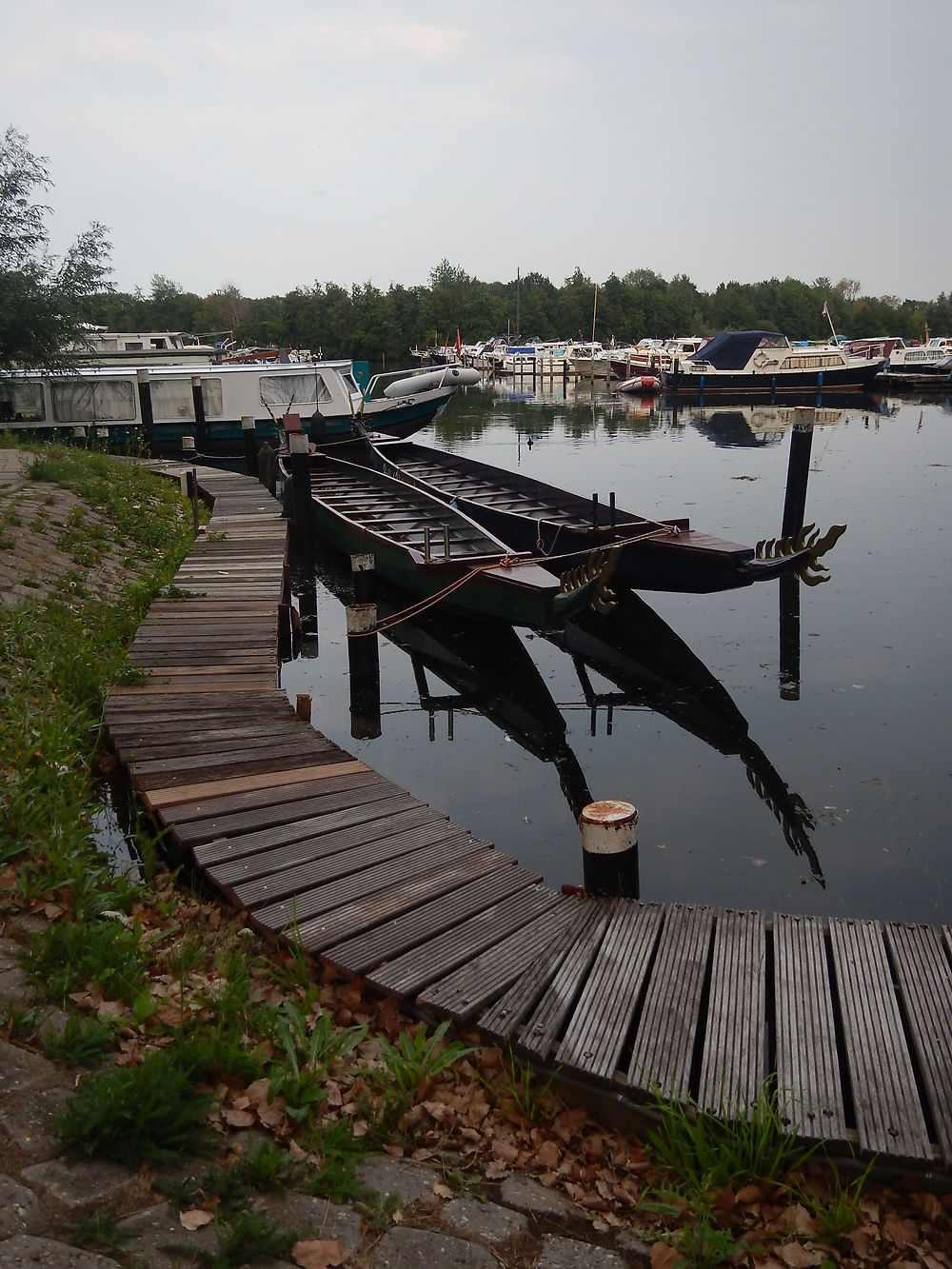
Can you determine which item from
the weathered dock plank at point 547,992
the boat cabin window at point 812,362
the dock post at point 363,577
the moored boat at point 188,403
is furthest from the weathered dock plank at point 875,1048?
the boat cabin window at point 812,362

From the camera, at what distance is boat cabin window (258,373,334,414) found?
2525cm

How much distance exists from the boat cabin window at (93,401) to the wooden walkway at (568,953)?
61.8ft

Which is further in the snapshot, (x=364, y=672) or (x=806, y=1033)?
(x=364, y=672)

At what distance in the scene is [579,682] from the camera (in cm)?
1135

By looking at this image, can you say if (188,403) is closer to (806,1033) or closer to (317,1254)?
(806,1033)

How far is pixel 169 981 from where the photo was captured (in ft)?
14.7

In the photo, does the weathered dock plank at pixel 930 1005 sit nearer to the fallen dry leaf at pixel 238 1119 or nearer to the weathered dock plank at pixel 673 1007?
the weathered dock plank at pixel 673 1007

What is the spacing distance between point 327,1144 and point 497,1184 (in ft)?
1.97

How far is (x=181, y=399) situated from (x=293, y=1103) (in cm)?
2335

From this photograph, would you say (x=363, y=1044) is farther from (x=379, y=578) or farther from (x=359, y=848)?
(x=379, y=578)

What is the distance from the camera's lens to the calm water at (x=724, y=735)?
291 inches

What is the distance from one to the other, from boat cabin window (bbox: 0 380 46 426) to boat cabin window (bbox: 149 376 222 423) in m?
2.49

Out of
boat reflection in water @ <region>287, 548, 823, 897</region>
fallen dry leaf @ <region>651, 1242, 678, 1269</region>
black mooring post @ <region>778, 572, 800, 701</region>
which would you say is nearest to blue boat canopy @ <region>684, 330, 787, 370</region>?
boat reflection in water @ <region>287, 548, 823, 897</region>

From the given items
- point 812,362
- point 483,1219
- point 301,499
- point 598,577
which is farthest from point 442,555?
point 812,362
